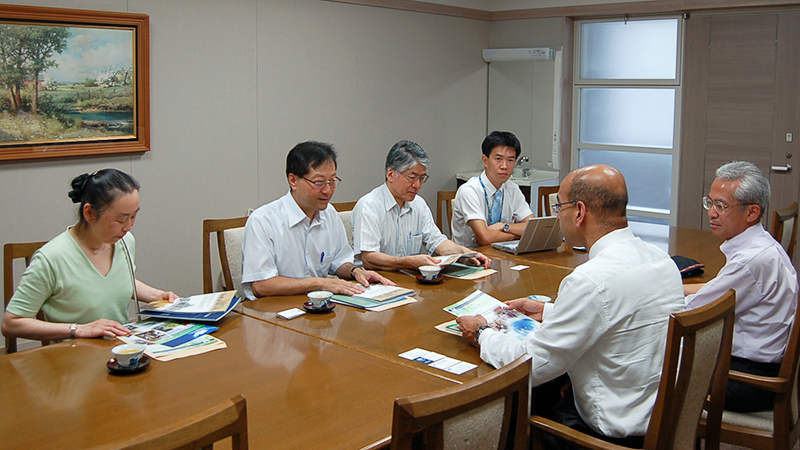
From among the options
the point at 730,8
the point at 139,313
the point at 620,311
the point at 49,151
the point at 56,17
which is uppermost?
the point at 730,8

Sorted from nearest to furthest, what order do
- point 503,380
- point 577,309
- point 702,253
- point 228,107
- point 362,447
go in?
point 503,380 → point 362,447 → point 577,309 → point 702,253 → point 228,107

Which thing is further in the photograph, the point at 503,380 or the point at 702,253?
the point at 702,253

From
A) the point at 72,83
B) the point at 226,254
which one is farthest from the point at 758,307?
the point at 72,83

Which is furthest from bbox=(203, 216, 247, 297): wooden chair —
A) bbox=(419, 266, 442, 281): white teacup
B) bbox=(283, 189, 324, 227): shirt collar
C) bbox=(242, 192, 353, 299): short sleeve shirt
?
bbox=(419, 266, 442, 281): white teacup

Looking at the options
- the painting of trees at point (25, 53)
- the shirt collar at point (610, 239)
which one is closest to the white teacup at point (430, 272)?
the shirt collar at point (610, 239)

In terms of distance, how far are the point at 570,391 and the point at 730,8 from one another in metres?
4.73

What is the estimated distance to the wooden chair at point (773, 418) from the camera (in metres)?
2.38

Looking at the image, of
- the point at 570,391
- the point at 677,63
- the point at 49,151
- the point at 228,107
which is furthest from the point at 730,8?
the point at 49,151

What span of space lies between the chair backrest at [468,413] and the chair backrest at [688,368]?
44cm

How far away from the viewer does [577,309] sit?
6.36ft

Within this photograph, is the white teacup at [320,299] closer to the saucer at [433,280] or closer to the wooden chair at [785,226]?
the saucer at [433,280]

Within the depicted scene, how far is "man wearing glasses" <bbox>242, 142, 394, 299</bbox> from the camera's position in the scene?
9.80ft

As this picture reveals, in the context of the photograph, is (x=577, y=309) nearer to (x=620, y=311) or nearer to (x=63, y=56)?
(x=620, y=311)

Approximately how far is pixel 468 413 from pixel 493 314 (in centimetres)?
119
